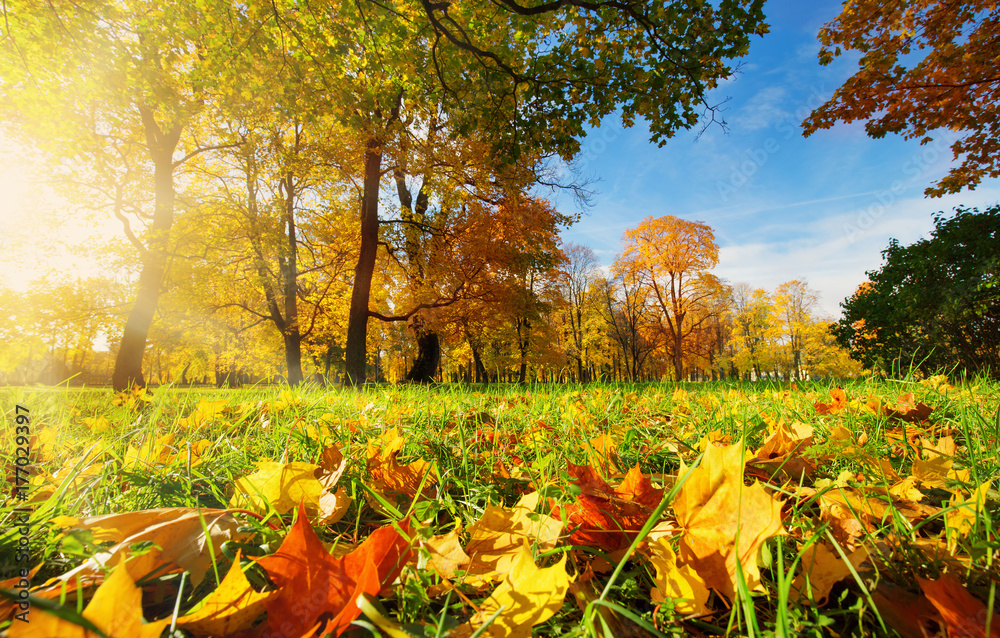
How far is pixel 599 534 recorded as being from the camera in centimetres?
79

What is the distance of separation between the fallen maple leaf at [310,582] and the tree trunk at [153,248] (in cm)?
1182

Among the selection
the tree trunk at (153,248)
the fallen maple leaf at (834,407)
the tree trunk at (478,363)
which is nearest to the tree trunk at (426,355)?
the tree trunk at (478,363)

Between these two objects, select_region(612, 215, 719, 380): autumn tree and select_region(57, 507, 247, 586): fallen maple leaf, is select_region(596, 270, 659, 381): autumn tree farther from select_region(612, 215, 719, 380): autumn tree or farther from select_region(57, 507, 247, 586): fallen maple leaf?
select_region(57, 507, 247, 586): fallen maple leaf

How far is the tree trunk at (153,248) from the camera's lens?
9117 millimetres

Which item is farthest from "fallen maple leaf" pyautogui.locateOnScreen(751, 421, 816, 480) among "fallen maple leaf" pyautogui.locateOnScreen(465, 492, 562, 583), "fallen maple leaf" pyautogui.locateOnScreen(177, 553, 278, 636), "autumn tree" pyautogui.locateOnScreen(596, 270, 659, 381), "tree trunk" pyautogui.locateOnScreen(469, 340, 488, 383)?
"autumn tree" pyautogui.locateOnScreen(596, 270, 659, 381)

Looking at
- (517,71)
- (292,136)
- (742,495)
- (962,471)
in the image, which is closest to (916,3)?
(517,71)

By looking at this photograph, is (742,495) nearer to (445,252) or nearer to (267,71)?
(267,71)

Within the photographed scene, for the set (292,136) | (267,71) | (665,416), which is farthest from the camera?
(292,136)

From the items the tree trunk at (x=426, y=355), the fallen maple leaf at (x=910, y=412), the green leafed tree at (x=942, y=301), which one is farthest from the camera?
the tree trunk at (x=426, y=355)

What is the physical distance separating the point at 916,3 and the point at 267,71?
34.0 ft

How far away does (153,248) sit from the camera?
9453 millimetres

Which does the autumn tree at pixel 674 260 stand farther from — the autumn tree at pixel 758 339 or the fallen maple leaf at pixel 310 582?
the fallen maple leaf at pixel 310 582

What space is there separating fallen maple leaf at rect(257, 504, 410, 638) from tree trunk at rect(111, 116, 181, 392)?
11822 millimetres

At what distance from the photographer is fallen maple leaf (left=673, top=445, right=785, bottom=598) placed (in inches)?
22.5
